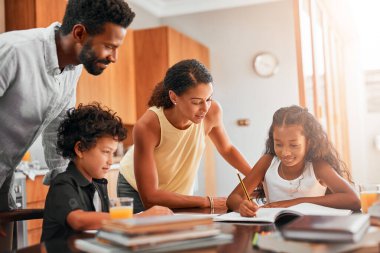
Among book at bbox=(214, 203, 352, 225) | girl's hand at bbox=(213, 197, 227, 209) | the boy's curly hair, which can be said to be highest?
the boy's curly hair

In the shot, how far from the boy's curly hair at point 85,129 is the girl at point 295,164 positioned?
0.50 meters

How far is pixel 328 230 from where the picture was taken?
84cm

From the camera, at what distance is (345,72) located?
7141 mm

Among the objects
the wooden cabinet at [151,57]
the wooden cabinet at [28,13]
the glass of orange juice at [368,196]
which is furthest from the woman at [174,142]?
the wooden cabinet at [151,57]

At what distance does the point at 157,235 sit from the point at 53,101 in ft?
3.02

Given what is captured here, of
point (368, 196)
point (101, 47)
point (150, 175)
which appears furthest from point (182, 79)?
point (368, 196)

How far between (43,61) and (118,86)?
11.0 feet

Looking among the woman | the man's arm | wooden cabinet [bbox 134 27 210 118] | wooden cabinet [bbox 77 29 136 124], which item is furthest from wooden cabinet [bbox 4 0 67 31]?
the man's arm

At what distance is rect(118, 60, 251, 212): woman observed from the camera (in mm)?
1904

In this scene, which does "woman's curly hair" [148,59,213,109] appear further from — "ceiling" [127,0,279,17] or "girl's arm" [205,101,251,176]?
"ceiling" [127,0,279,17]

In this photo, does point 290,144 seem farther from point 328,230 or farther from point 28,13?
point 28,13

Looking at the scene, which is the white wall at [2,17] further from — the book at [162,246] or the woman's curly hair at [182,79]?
the book at [162,246]

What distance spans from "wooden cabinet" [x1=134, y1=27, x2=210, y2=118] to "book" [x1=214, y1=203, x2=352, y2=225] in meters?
3.90

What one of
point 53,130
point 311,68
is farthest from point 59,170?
point 311,68
